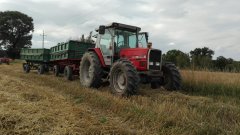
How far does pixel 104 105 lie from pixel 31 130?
A: 3073 mm

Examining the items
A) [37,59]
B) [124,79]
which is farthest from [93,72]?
[37,59]

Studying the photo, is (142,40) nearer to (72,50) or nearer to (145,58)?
(145,58)

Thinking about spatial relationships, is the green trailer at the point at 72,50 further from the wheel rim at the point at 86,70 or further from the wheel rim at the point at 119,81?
the wheel rim at the point at 119,81

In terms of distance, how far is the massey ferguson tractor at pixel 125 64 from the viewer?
10203 mm

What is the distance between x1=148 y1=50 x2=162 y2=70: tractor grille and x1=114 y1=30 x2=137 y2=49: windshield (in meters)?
1.36

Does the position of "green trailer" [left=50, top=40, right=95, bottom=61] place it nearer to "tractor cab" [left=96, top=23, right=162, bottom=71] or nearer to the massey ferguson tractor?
the massey ferguson tractor

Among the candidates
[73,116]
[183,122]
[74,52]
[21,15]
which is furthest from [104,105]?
[21,15]

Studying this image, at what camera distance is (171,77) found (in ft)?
36.6

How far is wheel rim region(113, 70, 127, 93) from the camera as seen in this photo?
34.3 feet

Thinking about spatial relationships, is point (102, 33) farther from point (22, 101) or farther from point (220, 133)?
point (220, 133)

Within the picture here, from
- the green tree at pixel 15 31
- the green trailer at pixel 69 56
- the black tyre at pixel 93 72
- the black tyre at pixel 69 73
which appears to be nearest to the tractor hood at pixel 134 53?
the black tyre at pixel 93 72

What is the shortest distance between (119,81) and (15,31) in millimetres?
60157

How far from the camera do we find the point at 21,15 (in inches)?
2704

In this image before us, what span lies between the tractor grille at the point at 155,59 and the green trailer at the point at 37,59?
406 inches
